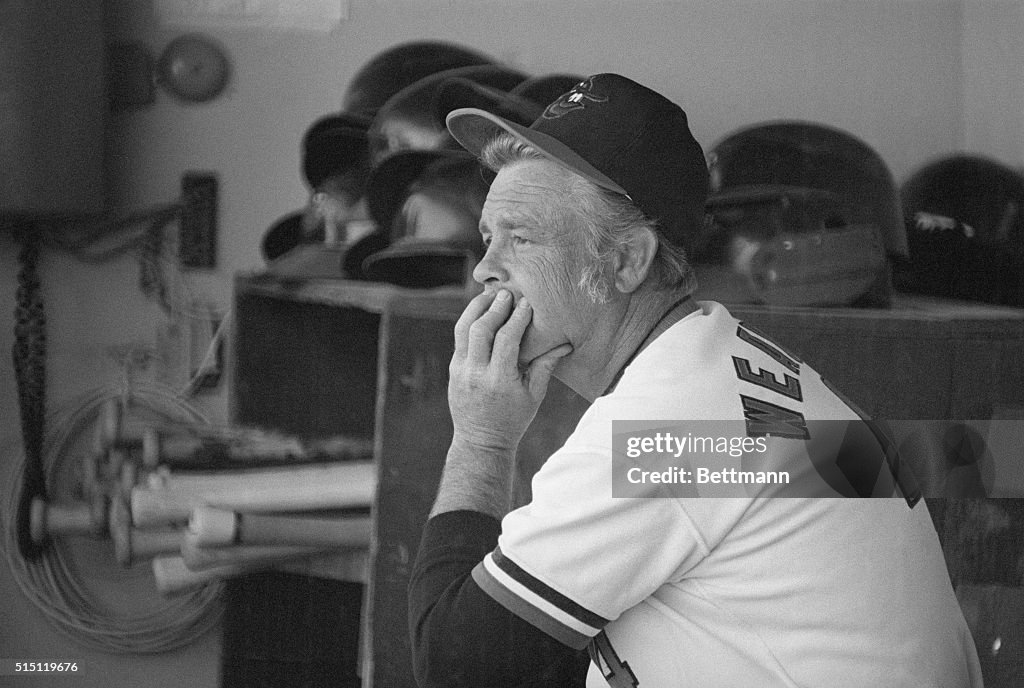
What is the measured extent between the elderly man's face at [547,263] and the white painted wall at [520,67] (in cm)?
45

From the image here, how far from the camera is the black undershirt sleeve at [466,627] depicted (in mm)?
939

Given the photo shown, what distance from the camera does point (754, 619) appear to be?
0.96m

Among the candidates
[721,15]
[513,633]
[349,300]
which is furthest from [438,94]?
[513,633]

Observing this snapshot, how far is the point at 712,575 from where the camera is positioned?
0.96 metres

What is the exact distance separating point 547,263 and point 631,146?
147mm

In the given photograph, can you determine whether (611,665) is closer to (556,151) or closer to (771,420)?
(771,420)

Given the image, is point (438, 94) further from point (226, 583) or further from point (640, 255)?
point (226, 583)

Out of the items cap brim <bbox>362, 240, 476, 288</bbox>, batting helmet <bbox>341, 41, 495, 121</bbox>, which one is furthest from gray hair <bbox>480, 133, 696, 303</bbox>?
cap brim <bbox>362, 240, 476, 288</bbox>

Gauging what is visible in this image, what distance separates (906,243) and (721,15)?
1.69 feet

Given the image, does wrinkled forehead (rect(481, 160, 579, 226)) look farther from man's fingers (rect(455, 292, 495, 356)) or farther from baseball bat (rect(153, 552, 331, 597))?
baseball bat (rect(153, 552, 331, 597))

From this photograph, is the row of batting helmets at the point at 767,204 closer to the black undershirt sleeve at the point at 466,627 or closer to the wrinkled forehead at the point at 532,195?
the wrinkled forehead at the point at 532,195

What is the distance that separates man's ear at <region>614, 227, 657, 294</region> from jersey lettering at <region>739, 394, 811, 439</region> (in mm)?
190

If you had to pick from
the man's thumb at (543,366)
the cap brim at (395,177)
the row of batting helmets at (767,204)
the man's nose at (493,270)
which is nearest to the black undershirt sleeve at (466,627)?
the man's thumb at (543,366)

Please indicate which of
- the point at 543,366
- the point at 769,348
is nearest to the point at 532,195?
the point at 543,366
